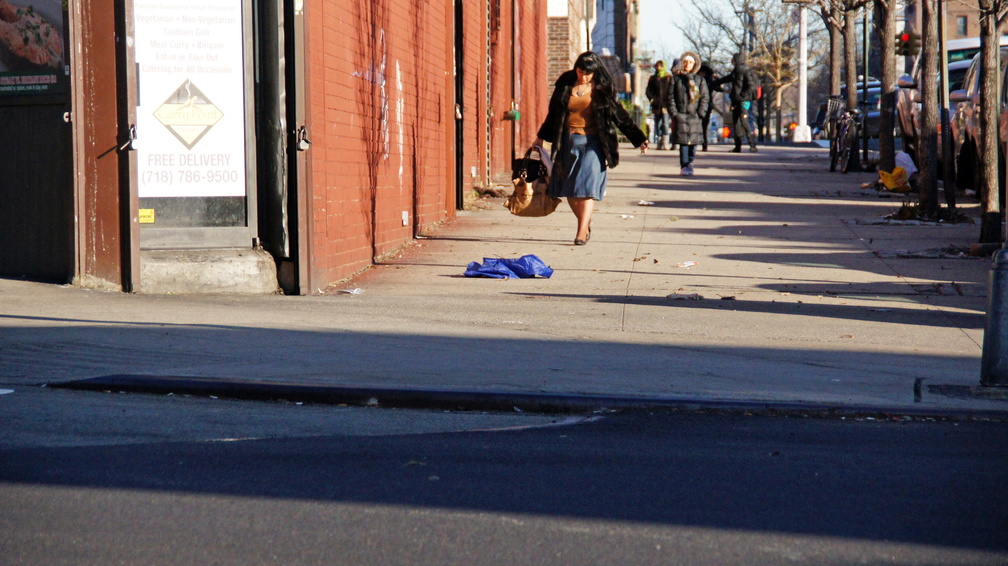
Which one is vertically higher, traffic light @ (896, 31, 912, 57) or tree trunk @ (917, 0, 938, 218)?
traffic light @ (896, 31, 912, 57)

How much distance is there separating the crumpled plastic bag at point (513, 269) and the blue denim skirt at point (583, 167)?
156cm

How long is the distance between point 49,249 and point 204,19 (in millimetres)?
2126

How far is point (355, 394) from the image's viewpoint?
5.69m

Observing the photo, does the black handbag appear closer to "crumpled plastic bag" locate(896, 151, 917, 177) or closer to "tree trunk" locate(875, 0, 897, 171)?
"tree trunk" locate(875, 0, 897, 171)

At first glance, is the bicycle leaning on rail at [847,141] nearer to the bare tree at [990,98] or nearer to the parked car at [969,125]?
the parked car at [969,125]

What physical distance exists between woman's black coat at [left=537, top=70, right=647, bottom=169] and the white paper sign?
12.0ft

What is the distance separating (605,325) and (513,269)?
258 cm

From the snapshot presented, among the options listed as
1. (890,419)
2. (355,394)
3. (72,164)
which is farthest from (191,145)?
(890,419)

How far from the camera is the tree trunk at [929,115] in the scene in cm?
1354

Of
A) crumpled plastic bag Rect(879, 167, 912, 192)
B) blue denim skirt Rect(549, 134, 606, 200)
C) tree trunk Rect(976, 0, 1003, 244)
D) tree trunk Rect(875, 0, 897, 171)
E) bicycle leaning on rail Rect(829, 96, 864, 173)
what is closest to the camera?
tree trunk Rect(976, 0, 1003, 244)

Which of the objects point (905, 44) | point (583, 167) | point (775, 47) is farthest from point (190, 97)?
point (775, 47)

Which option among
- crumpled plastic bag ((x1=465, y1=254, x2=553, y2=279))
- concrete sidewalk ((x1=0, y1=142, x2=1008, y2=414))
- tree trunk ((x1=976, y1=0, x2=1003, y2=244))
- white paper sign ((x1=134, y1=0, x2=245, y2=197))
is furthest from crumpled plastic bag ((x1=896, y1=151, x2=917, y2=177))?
white paper sign ((x1=134, y1=0, x2=245, y2=197))

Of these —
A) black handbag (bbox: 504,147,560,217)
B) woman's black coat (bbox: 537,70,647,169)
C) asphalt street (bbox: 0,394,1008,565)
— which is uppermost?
woman's black coat (bbox: 537,70,647,169)

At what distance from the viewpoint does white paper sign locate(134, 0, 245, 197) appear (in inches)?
344
